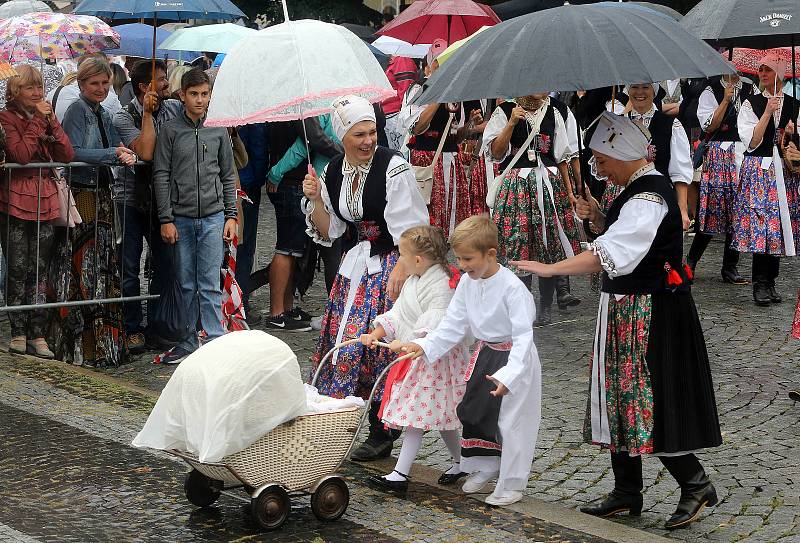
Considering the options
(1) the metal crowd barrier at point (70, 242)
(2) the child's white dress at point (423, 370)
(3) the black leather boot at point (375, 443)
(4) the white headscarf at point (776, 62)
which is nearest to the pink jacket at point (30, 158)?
(1) the metal crowd barrier at point (70, 242)

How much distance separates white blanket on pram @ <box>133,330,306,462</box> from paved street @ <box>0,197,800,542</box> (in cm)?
45

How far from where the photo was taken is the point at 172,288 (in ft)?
31.9

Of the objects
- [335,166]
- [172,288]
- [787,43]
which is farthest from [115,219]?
[787,43]

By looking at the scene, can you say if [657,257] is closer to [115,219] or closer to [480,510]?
[480,510]

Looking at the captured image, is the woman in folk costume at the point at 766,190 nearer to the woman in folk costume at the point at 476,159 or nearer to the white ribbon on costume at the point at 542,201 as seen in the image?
the white ribbon on costume at the point at 542,201

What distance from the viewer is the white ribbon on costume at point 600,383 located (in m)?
5.95

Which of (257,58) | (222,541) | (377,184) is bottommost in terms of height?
(222,541)

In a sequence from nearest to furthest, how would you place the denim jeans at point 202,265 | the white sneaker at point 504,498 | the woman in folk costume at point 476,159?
the white sneaker at point 504,498 → the denim jeans at point 202,265 → the woman in folk costume at point 476,159

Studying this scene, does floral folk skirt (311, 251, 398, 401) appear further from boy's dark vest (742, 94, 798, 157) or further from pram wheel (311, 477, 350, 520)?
boy's dark vest (742, 94, 798, 157)

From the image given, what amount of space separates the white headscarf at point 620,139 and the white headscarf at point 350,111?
129 centimetres

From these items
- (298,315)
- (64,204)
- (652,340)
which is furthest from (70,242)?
(652,340)

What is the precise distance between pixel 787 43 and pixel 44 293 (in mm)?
5451

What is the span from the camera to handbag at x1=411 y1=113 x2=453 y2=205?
1073 centimetres

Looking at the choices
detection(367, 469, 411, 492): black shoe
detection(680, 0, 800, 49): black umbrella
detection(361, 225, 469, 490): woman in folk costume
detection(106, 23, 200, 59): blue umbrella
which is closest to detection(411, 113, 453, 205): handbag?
detection(680, 0, 800, 49): black umbrella
